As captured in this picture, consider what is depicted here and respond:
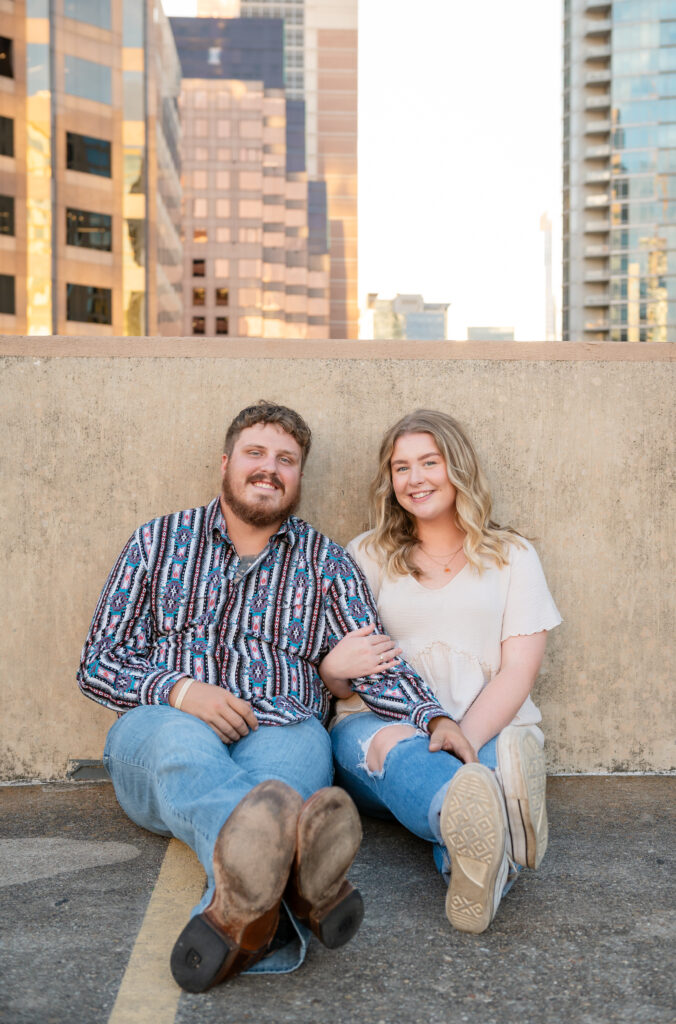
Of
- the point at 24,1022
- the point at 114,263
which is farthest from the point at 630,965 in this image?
the point at 114,263

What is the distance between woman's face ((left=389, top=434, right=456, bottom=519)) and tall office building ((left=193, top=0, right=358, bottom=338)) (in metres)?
132

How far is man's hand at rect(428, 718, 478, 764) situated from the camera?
251 cm

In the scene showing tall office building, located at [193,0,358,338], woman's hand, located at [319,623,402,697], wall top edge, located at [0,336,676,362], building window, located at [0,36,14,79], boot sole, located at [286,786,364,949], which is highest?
tall office building, located at [193,0,358,338]

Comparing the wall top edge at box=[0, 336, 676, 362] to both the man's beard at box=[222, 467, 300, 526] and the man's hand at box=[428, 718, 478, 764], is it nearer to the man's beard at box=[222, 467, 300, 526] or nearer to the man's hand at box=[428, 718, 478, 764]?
the man's beard at box=[222, 467, 300, 526]

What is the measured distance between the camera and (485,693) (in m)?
2.89

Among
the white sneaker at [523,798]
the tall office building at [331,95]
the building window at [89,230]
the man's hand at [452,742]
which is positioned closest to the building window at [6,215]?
the building window at [89,230]

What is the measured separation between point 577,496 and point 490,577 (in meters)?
0.73

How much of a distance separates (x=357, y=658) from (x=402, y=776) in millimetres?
475

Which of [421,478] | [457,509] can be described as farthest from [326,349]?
[457,509]

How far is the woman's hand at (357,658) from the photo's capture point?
283 centimetres

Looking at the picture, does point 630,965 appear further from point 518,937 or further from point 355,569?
point 355,569

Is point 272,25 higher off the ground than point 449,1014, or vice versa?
point 272,25

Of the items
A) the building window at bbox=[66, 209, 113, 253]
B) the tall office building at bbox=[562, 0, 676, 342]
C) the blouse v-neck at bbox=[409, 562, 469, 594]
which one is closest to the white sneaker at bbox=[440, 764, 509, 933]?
the blouse v-neck at bbox=[409, 562, 469, 594]

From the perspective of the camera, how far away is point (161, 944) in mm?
2139
